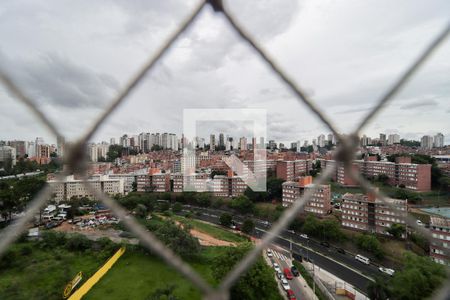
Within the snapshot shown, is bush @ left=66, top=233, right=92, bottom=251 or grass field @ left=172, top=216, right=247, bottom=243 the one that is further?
grass field @ left=172, top=216, right=247, bottom=243

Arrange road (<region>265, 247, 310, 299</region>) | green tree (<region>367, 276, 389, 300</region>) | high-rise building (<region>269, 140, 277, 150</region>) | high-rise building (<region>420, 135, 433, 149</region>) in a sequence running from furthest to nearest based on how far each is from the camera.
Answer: high-rise building (<region>420, 135, 433, 149</region>)
high-rise building (<region>269, 140, 277, 150</region>)
road (<region>265, 247, 310, 299</region>)
green tree (<region>367, 276, 389, 300</region>)

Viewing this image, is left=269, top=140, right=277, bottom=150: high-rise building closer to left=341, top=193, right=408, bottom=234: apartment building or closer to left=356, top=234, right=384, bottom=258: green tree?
left=341, top=193, right=408, bottom=234: apartment building

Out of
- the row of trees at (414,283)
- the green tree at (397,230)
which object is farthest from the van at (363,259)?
the row of trees at (414,283)

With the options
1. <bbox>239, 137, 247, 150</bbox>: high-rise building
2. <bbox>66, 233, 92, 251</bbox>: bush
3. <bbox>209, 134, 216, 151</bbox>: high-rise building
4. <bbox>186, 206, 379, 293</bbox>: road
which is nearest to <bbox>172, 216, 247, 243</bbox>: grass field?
<bbox>186, 206, 379, 293</bbox>: road

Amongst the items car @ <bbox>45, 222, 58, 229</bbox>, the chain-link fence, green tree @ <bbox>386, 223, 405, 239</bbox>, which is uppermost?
the chain-link fence

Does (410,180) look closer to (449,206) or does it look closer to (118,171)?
(449,206)

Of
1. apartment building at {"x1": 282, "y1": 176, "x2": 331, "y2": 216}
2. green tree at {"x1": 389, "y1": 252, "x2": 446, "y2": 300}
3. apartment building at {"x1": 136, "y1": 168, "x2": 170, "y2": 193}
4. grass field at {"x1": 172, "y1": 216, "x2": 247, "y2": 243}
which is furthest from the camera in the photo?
apartment building at {"x1": 136, "y1": 168, "x2": 170, "y2": 193}
